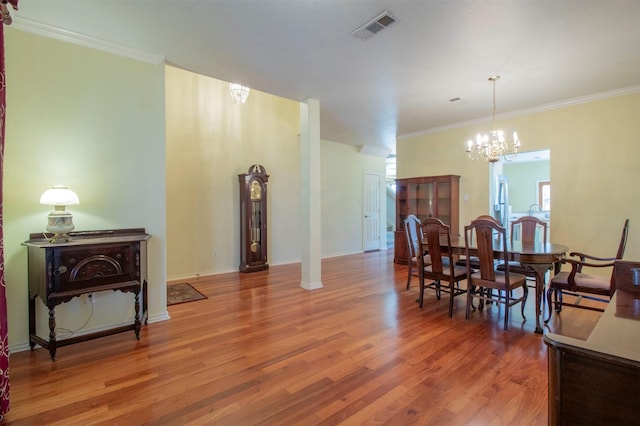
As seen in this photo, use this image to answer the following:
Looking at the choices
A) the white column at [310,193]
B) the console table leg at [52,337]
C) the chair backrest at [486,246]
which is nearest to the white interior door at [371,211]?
the white column at [310,193]

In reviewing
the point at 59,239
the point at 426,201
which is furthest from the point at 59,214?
the point at 426,201

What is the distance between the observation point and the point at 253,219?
5.68m

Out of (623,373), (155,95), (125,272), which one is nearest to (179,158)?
(155,95)

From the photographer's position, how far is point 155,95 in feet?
10.6

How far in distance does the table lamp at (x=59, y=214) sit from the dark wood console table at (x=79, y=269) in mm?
89

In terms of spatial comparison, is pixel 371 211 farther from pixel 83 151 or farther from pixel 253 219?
pixel 83 151

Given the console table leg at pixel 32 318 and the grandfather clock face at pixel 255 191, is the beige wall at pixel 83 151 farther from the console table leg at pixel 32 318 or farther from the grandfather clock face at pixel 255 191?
the grandfather clock face at pixel 255 191

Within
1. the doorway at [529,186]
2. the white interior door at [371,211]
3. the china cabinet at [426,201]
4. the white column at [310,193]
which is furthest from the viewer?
the doorway at [529,186]

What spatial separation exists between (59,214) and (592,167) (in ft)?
20.7

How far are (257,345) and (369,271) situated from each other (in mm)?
3388

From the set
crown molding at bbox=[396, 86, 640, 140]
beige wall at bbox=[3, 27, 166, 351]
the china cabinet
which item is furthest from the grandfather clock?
crown molding at bbox=[396, 86, 640, 140]

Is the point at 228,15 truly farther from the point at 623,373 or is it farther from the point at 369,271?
the point at 369,271

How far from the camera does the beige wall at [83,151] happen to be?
2572 mm

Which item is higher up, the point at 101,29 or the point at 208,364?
the point at 101,29
